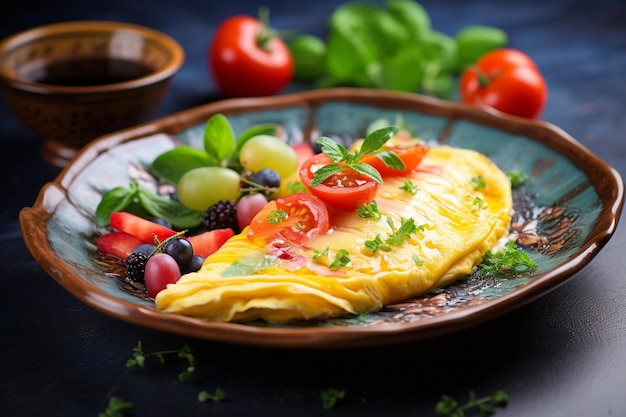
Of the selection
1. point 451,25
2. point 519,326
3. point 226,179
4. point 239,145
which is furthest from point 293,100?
point 451,25

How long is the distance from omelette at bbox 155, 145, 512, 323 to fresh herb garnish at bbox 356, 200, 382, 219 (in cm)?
2

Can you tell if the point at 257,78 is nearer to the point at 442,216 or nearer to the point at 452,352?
the point at 442,216

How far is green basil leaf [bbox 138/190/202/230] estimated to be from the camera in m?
5.17

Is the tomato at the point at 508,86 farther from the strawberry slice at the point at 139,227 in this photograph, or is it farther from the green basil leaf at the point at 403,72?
the strawberry slice at the point at 139,227

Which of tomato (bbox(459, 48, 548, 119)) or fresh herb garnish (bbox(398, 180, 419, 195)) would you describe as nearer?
fresh herb garnish (bbox(398, 180, 419, 195))

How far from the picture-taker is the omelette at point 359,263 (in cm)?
394

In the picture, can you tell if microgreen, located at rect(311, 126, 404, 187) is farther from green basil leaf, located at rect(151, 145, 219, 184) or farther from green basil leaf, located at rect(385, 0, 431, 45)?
green basil leaf, located at rect(385, 0, 431, 45)

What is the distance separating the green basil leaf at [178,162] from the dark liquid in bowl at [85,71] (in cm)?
148

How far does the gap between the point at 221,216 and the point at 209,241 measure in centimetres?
24

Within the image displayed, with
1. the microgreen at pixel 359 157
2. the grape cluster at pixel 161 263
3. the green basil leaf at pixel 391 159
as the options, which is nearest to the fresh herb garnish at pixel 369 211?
the microgreen at pixel 359 157

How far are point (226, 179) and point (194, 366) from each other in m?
1.50

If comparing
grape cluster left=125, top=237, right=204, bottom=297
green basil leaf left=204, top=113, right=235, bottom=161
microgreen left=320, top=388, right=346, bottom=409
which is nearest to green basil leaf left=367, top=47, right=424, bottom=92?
green basil leaf left=204, top=113, right=235, bottom=161

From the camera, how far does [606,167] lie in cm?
514

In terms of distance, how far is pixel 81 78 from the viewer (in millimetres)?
6656
